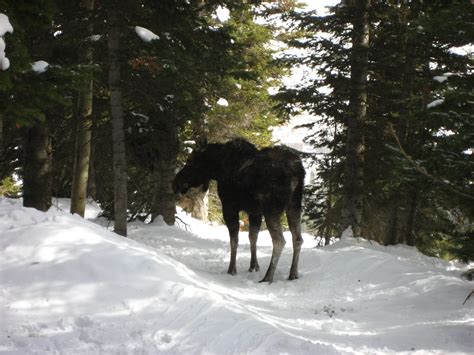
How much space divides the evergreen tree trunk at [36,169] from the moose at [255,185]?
10.9 ft

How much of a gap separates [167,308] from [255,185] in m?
4.25

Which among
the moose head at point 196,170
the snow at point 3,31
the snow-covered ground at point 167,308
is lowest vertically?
the snow-covered ground at point 167,308

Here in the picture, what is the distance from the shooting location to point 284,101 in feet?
41.4

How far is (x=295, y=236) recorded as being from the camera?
28.5 ft

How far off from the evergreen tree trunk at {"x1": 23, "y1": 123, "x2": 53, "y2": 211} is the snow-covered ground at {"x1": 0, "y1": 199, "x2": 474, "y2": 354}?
307 centimetres

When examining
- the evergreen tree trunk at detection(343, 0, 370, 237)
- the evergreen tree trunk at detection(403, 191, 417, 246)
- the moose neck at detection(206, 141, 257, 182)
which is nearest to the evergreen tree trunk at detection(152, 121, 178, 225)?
the moose neck at detection(206, 141, 257, 182)

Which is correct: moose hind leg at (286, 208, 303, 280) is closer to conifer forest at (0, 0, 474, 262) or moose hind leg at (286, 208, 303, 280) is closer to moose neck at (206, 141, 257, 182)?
moose neck at (206, 141, 257, 182)

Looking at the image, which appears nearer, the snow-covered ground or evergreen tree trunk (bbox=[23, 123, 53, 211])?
the snow-covered ground

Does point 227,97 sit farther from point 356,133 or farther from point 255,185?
point 255,185

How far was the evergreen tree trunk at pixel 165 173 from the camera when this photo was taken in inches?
501

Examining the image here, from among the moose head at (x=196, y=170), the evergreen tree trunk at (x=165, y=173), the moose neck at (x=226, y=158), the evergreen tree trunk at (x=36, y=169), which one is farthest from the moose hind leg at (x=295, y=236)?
the evergreen tree trunk at (x=36, y=169)

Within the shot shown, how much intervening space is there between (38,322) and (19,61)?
3369 millimetres

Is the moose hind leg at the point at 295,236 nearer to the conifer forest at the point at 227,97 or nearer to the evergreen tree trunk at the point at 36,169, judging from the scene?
the conifer forest at the point at 227,97

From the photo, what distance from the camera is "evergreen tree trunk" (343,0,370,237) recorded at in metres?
11.7
